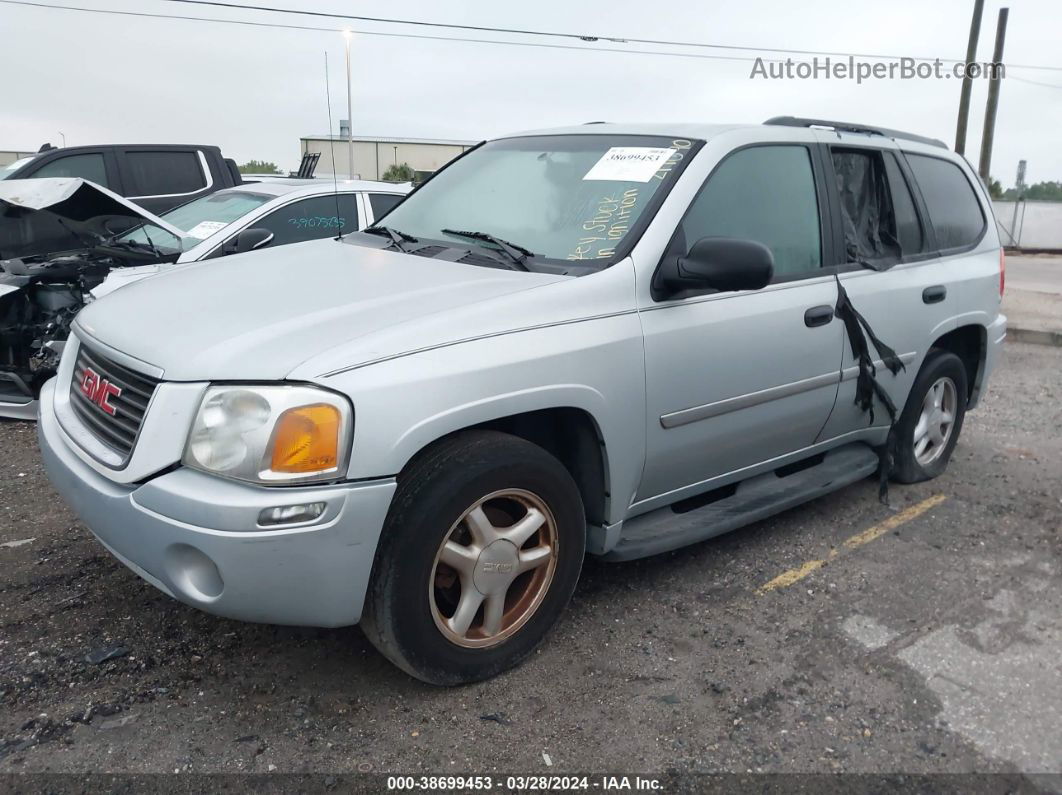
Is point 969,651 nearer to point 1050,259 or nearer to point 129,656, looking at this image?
point 129,656

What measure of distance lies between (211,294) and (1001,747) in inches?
114

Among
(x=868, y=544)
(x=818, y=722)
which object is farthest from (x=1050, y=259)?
(x=818, y=722)

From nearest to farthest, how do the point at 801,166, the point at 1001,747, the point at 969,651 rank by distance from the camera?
1. the point at 1001,747
2. the point at 969,651
3. the point at 801,166

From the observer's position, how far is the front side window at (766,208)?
3.39 metres

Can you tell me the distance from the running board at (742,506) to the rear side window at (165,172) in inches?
281

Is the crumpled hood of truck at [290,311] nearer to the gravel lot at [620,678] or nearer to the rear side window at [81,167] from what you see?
the gravel lot at [620,678]

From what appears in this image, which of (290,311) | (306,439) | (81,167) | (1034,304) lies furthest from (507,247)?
(1034,304)

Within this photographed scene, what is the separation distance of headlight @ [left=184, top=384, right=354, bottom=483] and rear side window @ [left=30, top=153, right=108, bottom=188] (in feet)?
23.7

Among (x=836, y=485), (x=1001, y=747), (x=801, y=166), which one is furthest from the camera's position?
(x=836, y=485)

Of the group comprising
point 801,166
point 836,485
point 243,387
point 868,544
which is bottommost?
point 868,544

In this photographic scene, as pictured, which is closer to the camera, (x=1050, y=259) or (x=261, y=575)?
(x=261, y=575)

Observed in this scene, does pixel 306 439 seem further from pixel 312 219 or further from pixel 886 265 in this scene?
pixel 312 219

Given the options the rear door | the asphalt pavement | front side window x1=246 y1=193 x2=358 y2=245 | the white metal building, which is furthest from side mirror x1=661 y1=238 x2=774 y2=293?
the white metal building

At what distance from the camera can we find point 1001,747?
2.69 meters
